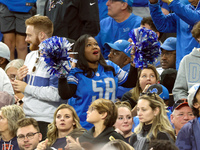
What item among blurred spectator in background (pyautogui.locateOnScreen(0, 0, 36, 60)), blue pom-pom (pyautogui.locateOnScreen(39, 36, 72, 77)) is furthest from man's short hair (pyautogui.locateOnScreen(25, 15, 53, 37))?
blurred spectator in background (pyautogui.locateOnScreen(0, 0, 36, 60))

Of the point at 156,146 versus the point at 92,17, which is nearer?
the point at 156,146

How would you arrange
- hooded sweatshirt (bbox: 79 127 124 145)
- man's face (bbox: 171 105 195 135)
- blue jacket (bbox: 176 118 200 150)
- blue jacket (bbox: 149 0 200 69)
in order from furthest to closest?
blue jacket (bbox: 149 0 200 69), man's face (bbox: 171 105 195 135), blue jacket (bbox: 176 118 200 150), hooded sweatshirt (bbox: 79 127 124 145)

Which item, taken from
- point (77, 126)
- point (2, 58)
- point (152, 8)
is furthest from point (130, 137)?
point (2, 58)

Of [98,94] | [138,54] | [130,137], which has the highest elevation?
[138,54]

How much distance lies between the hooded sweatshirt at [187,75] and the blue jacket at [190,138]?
96cm

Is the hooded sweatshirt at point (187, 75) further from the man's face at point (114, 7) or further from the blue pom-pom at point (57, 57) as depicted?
the man's face at point (114, 7)

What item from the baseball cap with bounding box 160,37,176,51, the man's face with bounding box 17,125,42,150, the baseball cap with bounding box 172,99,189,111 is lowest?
the man's face with bounding box 17,125,42,150

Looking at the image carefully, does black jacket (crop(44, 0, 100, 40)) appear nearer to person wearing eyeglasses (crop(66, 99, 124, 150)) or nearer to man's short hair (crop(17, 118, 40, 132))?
man's short hair (crop(17, 118, 40, 132))

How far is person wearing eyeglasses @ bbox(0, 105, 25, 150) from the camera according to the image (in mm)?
6219

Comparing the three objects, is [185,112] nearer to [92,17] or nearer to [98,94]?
[98,94]

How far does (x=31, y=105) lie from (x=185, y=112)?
6.09ft

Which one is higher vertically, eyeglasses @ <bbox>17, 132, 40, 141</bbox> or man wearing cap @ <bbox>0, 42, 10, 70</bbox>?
man wearing cap @ <bbox>0, 42, 10, 70</bbox>

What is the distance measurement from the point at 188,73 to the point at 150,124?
1.01 meters

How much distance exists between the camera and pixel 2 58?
307 inches
